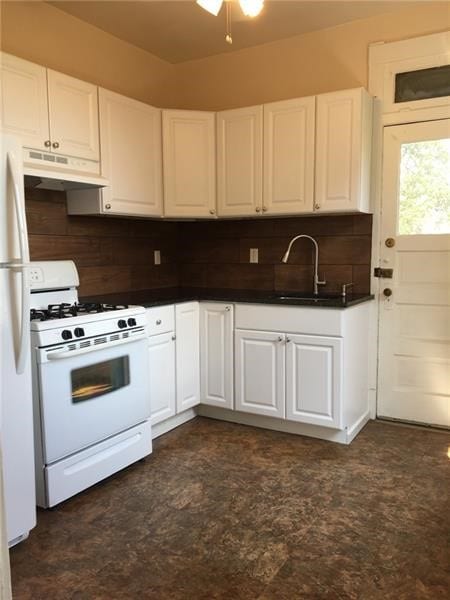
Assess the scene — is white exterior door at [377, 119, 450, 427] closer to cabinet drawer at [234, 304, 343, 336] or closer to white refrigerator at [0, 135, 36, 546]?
cabinet drawer at [234, 304, 343, 336]

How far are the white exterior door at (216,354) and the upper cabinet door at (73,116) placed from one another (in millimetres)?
1283

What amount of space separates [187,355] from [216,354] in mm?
210

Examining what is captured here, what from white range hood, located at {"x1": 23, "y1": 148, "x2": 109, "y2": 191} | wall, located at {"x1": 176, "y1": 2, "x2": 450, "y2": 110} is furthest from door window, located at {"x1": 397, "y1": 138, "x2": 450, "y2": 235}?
white range hood, located at {"x1": 23, "y1": 148, "x2": 109, "y2": 191}

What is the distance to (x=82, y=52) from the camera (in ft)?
10.9

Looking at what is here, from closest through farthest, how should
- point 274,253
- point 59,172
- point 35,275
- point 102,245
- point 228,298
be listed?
point 59,172, point 35,275, point 228,298, point 102,245, point 274,253

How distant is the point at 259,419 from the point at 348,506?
112 cm

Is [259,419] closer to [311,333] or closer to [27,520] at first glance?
[311,333]

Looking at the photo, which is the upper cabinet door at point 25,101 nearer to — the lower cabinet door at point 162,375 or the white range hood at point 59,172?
the white range hood at point 59,172

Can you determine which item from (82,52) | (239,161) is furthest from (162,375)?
(82,52)

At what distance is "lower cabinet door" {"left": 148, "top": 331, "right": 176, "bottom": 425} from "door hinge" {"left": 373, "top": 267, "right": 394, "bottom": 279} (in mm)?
1492

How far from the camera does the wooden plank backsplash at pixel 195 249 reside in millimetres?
3205

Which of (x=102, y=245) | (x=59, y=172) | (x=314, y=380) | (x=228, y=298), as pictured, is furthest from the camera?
(x=102, y=245)

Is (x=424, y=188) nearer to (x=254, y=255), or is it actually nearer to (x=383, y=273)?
(x=383, y=273)

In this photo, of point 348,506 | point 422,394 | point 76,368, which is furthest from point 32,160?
point 422,394
